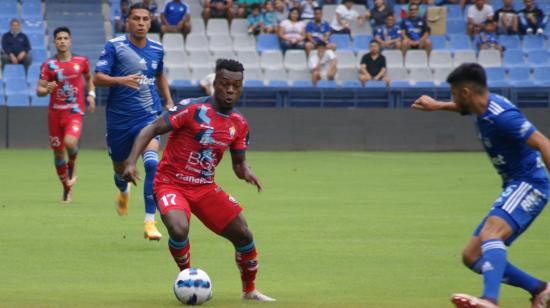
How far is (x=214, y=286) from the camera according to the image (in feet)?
33.0

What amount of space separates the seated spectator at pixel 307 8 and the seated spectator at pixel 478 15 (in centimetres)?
439

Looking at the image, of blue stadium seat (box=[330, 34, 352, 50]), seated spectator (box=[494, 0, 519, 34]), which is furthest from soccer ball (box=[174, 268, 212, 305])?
seated spectator (box=[494, 0, 519, 34])

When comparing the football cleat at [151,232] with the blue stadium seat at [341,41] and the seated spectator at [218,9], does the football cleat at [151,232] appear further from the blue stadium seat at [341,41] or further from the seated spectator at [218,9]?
the seated spectator at [218,9]

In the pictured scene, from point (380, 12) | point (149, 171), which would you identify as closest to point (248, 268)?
point (149, 171)

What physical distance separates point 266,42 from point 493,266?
79.9 ft

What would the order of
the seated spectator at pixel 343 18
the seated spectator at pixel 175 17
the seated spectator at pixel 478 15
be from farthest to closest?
1. the seated spectator at pixel 478 15
2. the seated spectator at pixel 343 18
3. the seated spectator at pixel 175 17

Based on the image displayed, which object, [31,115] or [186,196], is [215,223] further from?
[31,115]

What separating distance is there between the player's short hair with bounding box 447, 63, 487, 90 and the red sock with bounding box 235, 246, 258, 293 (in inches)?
88.0

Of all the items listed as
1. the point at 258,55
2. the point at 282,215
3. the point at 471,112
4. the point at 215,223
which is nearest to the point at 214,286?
the point at 215,223

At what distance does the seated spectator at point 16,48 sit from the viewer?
3016 centimetres

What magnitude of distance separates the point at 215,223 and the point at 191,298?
748mm

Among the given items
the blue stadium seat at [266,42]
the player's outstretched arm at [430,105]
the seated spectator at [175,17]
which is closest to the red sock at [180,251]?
the player's outstretched arm at [430,105]

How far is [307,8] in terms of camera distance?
105 feet

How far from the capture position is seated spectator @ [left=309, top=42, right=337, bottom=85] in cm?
3067
